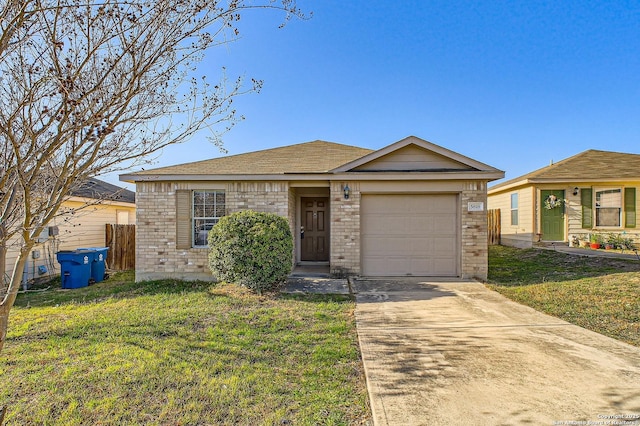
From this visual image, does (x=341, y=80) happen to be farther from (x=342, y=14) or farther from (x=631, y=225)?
(x=631, y=225)

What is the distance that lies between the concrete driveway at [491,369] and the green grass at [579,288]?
568 mm

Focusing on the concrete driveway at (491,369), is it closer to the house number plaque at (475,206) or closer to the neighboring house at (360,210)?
the neighboring house at (360,210)

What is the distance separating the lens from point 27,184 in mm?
2039

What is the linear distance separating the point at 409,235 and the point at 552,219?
800 cm

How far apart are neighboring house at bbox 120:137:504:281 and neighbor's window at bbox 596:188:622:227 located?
7.79 meters

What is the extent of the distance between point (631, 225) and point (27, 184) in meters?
16.7

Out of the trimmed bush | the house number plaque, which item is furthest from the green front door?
the trimmed bush

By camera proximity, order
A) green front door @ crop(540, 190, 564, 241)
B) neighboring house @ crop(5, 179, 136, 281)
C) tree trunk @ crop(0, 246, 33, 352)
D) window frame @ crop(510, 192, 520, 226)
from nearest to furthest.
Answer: tree trunk @ crop(0, 246, 33, 352) → neighboring house @ crop(5, 179, 136, 281) → green front door @ crop(540, 190, 564, 241) → window frame @ crop(510, 192, 520, 226)

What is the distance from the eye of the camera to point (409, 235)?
26.8ft

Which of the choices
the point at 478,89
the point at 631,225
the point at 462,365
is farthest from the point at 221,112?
the point at 631,225

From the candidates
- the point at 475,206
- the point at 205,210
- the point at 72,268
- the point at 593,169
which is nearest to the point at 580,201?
the point at 593,169

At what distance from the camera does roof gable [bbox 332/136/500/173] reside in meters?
7.95

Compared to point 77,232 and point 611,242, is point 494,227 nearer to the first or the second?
point 611,242

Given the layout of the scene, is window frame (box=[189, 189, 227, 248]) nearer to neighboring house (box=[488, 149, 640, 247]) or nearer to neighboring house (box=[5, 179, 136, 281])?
neighboring house (box=[5, 179, 136, 281])
